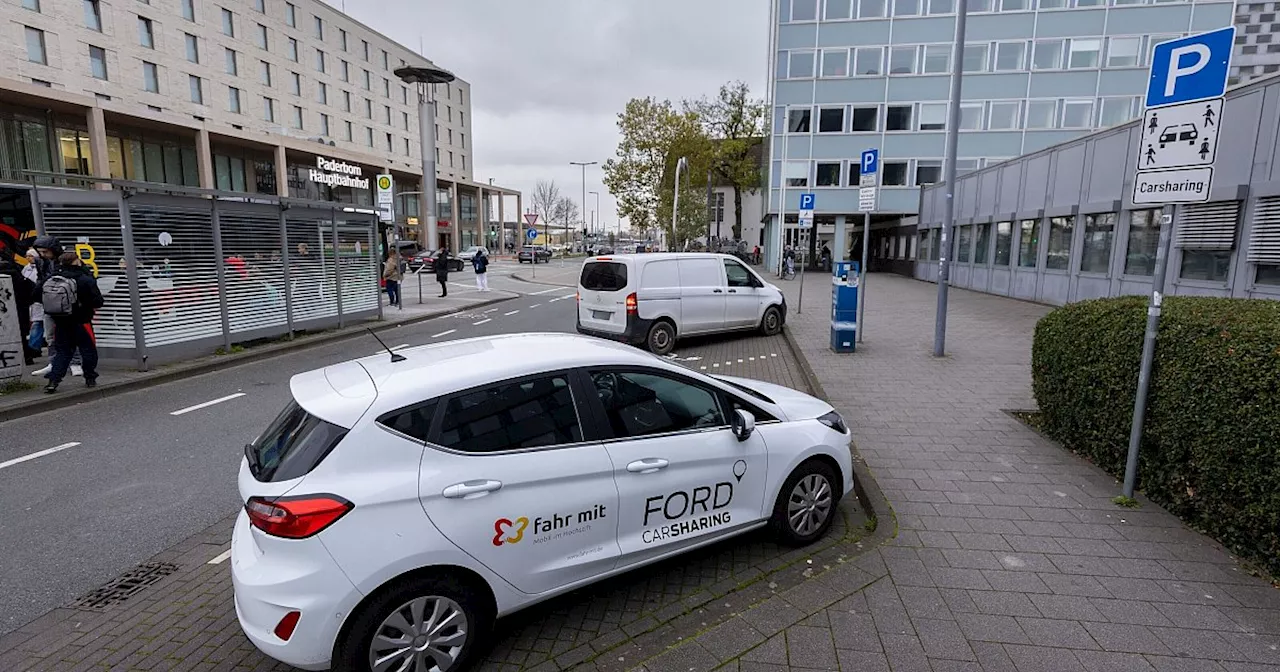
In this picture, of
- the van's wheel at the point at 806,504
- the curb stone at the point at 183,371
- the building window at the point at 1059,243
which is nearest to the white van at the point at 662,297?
the curb stone at the point at 183,371

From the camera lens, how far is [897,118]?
3253cm

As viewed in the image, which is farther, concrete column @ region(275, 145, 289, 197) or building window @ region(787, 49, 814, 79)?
concrete column @ region(275, 145, 289, 197)

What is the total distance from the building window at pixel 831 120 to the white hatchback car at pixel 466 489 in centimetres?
3292

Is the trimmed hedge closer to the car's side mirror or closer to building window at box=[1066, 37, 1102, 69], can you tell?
the car's side mirror

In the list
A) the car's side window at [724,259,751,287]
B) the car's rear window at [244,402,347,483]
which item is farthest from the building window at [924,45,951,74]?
the car's rear window at [244,402,347,483]

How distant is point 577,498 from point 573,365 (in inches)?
27.0

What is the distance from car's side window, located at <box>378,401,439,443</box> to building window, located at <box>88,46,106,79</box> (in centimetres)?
4664

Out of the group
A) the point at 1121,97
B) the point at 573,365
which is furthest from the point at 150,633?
the point at 1121,97

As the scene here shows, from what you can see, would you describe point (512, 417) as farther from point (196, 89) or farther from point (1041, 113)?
point (196, 89)

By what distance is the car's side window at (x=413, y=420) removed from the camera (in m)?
2.71

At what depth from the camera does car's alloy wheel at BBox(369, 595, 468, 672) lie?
261 cm

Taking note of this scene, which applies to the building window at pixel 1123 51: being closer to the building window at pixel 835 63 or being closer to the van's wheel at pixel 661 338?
the building window at pixel 835 63

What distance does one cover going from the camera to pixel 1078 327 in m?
5.48

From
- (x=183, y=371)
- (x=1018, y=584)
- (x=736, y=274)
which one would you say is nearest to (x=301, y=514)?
(x=1018, y=584)
